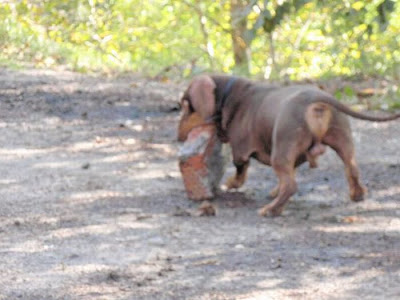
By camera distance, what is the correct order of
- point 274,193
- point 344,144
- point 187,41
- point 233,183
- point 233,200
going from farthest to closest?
point 187,41
point 233,183
point 274,193
point 233,200
point 344,144

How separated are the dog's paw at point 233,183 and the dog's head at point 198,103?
17.7 inches

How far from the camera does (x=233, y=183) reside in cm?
797

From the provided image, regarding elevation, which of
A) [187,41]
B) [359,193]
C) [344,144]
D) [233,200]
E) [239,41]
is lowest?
[187,41]

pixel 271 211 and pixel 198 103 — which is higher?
pixel 198 103

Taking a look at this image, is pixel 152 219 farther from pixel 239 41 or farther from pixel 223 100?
pixel 239 41

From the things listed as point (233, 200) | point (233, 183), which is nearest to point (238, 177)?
point (233, 183)

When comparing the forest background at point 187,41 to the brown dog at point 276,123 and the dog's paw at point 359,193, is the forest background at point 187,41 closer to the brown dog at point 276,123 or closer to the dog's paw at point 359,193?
the brown dog at point 276,123

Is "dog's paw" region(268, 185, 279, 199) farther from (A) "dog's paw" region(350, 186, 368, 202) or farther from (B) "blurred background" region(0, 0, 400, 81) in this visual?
(B) "blurred background" region(0, 0, 400, 81)

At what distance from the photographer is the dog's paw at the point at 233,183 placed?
7953 millimetres

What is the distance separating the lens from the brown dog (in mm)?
7051

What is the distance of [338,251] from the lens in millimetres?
6242

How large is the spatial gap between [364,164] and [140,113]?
7.77 feet

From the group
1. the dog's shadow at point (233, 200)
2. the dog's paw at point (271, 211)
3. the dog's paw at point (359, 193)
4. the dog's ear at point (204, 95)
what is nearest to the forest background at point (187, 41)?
the dog's ear at point (204, 95)

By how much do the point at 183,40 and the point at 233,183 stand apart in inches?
352
